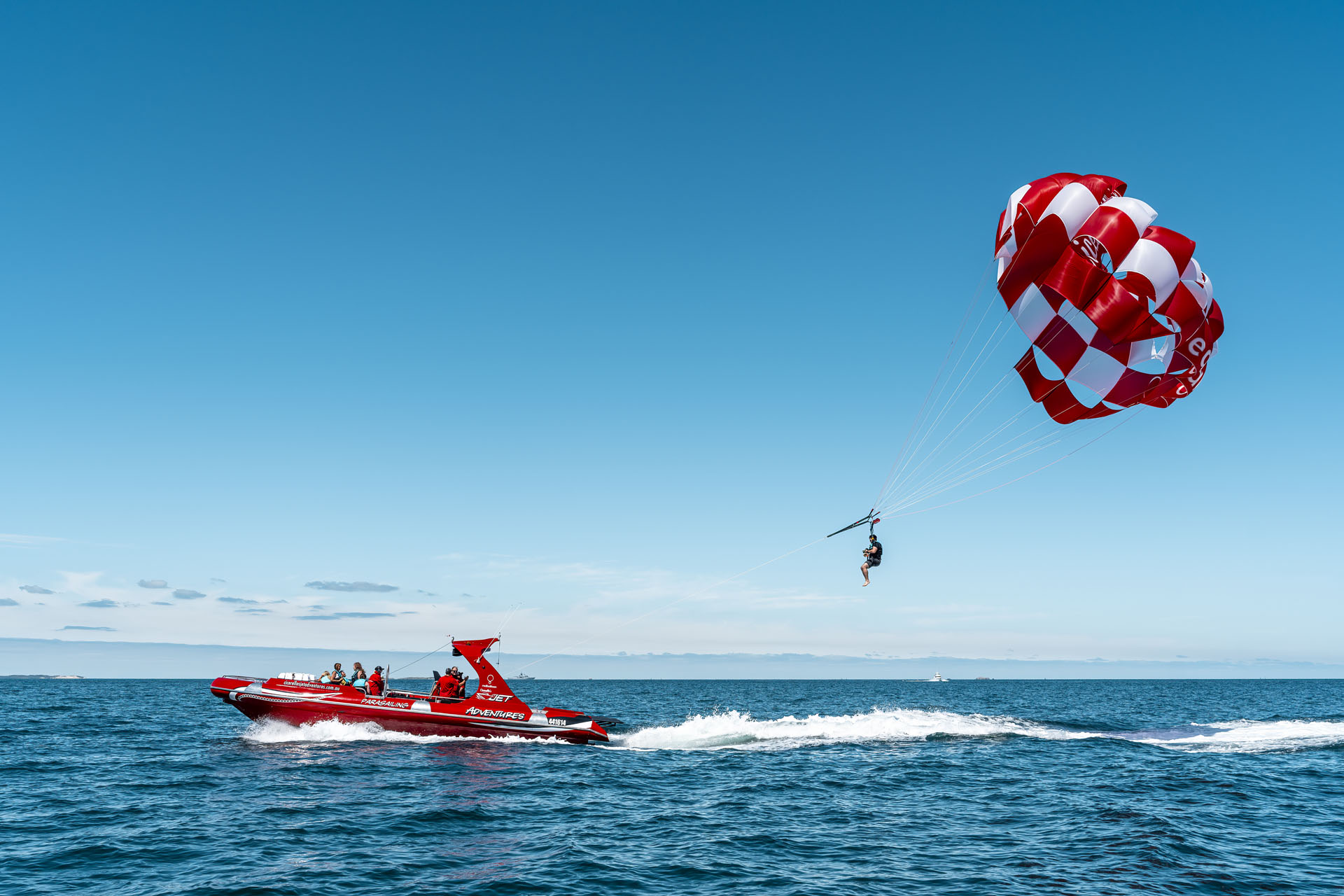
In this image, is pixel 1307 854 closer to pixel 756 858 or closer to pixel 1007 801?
pixel 1007 801

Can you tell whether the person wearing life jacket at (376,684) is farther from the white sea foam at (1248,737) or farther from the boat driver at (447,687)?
the white sea foam at (1248,737)

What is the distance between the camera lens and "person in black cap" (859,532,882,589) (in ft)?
60.1

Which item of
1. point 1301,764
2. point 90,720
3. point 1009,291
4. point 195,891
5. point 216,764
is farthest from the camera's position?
point 90,720

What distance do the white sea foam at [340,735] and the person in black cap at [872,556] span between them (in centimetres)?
1526

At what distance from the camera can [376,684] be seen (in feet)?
93.3

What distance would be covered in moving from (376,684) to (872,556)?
19.6 m

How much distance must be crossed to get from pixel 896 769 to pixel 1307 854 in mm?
9943

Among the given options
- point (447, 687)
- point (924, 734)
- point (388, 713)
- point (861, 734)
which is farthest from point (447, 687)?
point (924, 734)

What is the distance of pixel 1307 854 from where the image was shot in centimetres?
1420

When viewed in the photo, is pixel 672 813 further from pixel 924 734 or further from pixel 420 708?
pixel 924 734

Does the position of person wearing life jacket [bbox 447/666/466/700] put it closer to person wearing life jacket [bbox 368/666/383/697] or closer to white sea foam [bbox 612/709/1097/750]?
person wearing life jacket [bbox 368/666/383/697]

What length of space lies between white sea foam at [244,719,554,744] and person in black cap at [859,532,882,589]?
15.3m

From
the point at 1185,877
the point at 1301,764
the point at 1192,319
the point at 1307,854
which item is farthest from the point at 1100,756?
the point at 1192,319

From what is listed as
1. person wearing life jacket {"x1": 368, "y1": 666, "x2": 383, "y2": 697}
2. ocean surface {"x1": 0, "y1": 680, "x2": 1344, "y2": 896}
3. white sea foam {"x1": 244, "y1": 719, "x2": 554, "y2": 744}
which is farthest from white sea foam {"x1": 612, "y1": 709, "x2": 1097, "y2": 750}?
person wearing life jacket {"x1": 368, "y1": 666, "x2": 383, "y2": 697}
